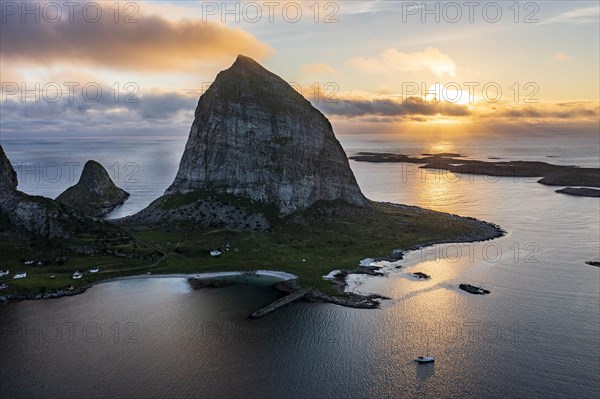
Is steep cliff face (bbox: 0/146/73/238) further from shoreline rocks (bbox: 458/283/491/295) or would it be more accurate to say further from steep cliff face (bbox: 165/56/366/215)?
shoreline rocks (bbox: 458/283/491/295)

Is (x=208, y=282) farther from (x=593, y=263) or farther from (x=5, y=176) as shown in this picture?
(x=593, y=263)

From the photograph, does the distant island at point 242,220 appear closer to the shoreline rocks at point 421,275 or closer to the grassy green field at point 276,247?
the grassy green field at point 276,247

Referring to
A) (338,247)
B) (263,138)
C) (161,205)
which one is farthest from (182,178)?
(338,247)

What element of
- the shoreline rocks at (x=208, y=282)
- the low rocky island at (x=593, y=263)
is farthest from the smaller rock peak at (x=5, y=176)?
the low rocky island at (x=593, y=263)

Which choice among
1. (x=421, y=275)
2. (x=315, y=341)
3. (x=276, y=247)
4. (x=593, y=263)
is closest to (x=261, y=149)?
(x=276, y=247)

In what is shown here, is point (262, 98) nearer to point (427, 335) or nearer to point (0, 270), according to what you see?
point (0, 270)

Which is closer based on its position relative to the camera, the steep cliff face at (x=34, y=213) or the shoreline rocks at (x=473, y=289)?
the shoreline rocks at (x=473, y=289)

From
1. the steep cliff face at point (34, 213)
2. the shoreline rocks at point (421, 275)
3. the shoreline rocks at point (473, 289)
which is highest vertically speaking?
the steep cliff face at point (34, 213)
